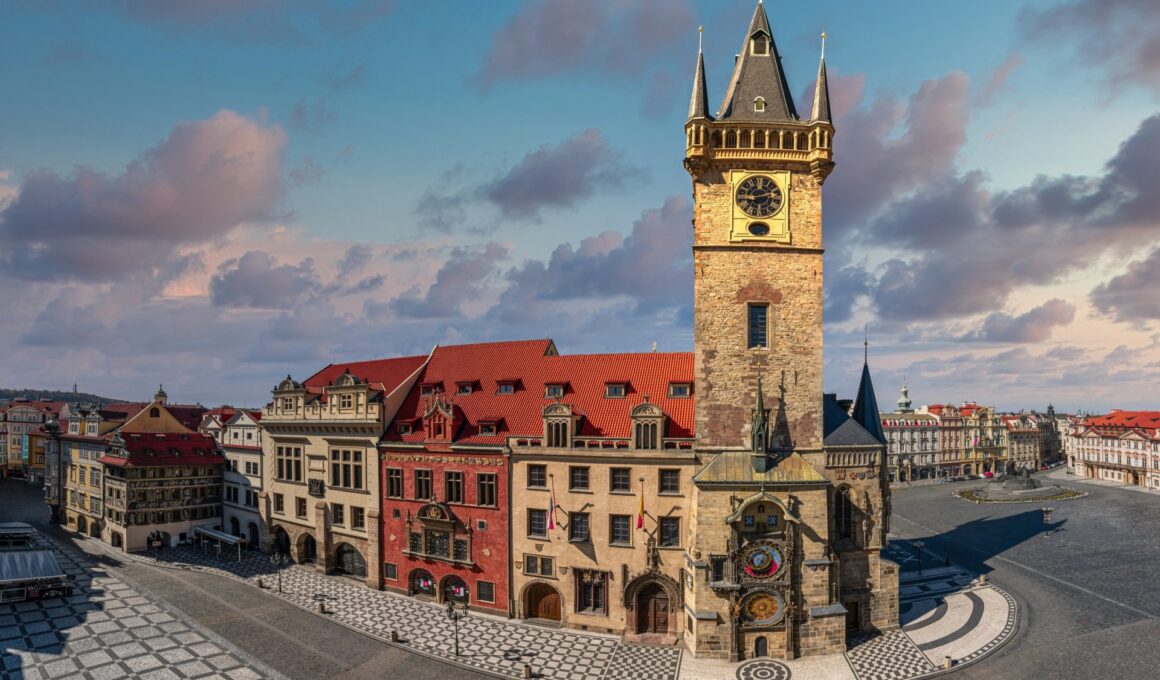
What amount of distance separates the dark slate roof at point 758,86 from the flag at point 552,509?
2803 centimetres

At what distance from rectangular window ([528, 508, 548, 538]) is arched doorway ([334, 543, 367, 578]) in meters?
17.7

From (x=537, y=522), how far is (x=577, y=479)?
447 centimetres

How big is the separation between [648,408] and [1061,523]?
72581 millimetres

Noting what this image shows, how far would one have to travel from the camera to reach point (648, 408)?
4366cm

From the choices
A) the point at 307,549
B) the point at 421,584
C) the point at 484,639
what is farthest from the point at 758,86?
the point at 307,549

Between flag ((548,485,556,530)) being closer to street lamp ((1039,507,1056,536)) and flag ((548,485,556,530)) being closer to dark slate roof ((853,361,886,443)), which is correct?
dark slate roof ((853,361,886,443))

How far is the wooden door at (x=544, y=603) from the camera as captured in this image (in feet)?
152

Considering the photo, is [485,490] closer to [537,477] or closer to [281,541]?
[537,477]

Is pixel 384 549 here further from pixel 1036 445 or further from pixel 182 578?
pixel 1036 445

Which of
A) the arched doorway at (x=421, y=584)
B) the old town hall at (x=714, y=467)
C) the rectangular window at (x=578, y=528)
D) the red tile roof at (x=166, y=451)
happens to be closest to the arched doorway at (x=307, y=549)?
the arched doorway at (x=421, y=584)

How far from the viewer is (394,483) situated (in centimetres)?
5247

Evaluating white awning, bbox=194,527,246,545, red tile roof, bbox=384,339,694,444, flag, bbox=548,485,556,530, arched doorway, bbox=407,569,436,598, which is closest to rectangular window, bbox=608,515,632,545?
flag, bbox=548,485,556,530

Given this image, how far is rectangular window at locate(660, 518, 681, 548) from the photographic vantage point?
43.1m

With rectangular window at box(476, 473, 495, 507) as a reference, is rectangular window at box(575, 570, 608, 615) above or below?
below
